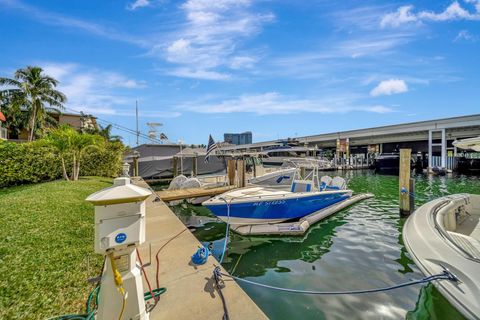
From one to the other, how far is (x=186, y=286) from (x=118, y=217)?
1.89 meters

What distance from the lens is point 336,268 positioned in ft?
17.9

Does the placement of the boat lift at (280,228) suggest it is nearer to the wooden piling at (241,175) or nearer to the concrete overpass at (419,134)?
the wooden piling at (241,175)

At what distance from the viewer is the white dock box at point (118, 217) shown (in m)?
2.02

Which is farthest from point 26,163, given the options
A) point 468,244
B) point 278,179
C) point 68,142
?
point 468,244

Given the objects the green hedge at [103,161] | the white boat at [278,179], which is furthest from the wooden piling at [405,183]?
the green hedge at [103,161]

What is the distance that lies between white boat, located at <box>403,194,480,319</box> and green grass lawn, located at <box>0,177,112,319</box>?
4457 millimetres

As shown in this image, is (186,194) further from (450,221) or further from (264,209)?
(450,221)

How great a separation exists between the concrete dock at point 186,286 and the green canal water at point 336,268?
128 centimetres

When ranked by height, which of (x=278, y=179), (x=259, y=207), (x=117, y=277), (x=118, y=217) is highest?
(x=118, y=217)

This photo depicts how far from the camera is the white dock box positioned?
202 centimetres

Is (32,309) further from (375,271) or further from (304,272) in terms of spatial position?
(375,271)

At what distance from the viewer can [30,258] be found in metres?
3.57

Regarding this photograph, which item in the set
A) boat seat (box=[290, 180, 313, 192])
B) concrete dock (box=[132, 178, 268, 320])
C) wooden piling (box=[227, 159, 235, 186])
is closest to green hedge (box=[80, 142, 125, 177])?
wooden piling (box=[227, 159, 235, 186])

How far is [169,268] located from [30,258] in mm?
2099
